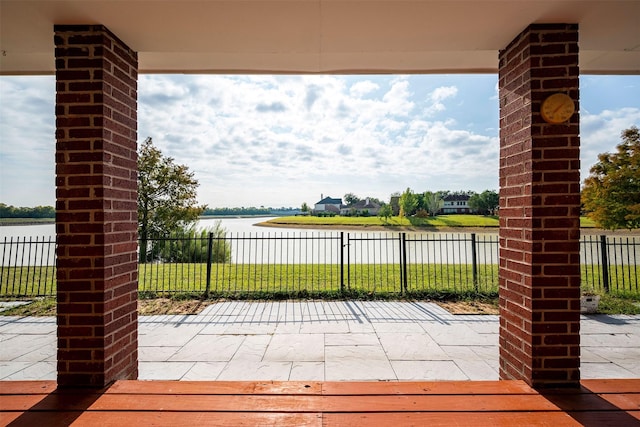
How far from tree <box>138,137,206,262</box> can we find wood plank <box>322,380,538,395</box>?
38.1 feet

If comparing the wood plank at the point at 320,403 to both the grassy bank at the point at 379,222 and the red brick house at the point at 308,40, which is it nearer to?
the red brick house at the point at 308,40

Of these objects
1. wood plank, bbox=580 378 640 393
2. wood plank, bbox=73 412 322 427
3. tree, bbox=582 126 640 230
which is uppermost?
tree, bbox=582 126 640 230

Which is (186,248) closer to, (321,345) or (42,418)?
(321,345)

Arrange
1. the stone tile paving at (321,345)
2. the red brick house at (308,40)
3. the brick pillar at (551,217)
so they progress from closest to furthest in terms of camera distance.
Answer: the red brick house at (308,40)
the brick pillar at (551,217)
the stone tile paving at (321,345)

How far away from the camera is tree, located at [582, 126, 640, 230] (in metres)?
8.16

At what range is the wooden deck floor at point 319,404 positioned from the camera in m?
2.02

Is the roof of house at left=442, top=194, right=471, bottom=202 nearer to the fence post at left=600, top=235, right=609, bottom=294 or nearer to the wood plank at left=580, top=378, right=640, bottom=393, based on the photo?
the fence post at left=600, top=235, right=609, bottom=294

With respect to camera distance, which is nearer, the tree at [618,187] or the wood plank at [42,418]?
Result: the wood plank at [42,418]

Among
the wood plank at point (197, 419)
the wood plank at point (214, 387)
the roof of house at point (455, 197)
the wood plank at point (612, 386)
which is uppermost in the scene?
the roof of house at point (455, 197)

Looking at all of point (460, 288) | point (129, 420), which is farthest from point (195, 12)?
point (460, 288)

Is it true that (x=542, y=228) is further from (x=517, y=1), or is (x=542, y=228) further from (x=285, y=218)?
(x=285, y=218)

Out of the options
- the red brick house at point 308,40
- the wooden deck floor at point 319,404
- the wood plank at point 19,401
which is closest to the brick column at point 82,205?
the red brick house at point 308,40

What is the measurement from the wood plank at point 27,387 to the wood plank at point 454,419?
1.88m

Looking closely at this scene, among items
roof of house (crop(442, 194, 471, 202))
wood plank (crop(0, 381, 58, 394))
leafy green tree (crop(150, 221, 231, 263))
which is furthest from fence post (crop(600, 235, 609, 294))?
roof of house (crop(442, 194, 471, 202))
